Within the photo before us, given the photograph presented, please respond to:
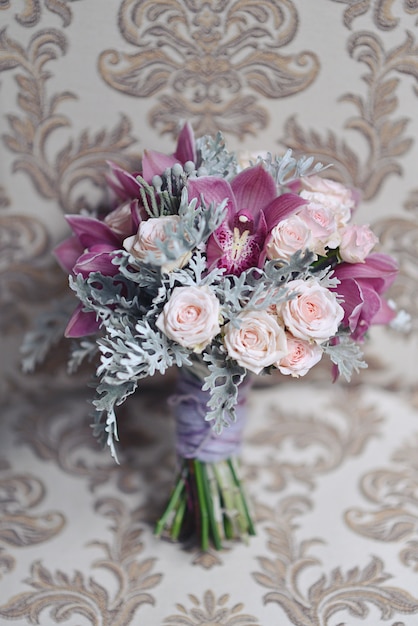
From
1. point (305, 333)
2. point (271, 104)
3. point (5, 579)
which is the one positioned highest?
point (271, 104)

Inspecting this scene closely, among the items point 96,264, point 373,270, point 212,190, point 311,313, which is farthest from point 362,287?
point 96,264

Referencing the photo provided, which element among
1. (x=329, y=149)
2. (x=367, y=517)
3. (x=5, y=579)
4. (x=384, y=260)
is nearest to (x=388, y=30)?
(x=329, y=149)

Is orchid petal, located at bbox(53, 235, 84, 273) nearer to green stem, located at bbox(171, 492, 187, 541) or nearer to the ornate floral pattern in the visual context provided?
the ornate floral pattern

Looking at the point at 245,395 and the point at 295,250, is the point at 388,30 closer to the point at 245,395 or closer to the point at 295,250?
the point at 295,250

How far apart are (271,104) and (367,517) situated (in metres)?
0.73

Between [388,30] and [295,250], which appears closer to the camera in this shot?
[295,250]

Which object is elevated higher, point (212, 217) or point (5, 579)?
point (212, 217)

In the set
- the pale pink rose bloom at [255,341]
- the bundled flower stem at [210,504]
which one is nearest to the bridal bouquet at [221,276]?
the pale pink rose bloom at [255,341]

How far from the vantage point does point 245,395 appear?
3.53ft

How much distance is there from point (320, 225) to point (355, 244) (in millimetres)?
60

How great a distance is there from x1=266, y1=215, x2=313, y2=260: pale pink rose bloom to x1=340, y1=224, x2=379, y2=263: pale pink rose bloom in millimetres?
68

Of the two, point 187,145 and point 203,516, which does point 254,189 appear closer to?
point 187,145

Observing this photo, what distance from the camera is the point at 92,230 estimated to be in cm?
99

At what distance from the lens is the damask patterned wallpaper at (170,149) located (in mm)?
994
